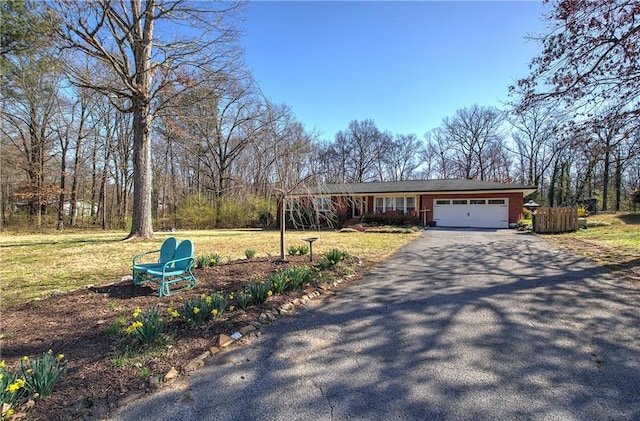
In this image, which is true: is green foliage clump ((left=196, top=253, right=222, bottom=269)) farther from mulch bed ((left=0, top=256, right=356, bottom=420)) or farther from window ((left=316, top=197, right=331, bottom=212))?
window ((left=316, top=197, right=331, bottom=212))

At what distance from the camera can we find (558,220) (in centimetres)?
1523

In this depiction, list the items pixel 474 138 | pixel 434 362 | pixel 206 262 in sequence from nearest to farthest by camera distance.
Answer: pixel 434 362, pixel 206 262, pixel 474 138

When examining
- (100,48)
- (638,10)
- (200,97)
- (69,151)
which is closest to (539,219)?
(638,10)

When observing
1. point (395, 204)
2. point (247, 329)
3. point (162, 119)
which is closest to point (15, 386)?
point (247, 329)

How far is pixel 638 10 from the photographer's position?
20.2 ft

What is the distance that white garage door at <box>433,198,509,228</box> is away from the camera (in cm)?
2044

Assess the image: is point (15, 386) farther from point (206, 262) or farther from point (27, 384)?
point (206, 262)

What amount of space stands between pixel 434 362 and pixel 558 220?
16376 mm

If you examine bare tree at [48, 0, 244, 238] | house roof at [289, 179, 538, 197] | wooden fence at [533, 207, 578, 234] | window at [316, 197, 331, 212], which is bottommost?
wooden fence at [533, 207, 578, 234]

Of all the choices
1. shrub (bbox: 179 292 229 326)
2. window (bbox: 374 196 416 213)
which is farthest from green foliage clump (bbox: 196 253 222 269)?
window (bbox: 374 196 416 213)

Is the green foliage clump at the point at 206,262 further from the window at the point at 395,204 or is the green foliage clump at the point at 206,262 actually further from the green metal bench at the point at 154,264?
the window at the point at 395,204

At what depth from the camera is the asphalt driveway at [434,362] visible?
7.37 feet

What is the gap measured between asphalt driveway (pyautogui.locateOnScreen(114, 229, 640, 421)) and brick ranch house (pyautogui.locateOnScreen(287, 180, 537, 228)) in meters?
13.9

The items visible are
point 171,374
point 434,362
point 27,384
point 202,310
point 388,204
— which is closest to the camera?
point 27,384
